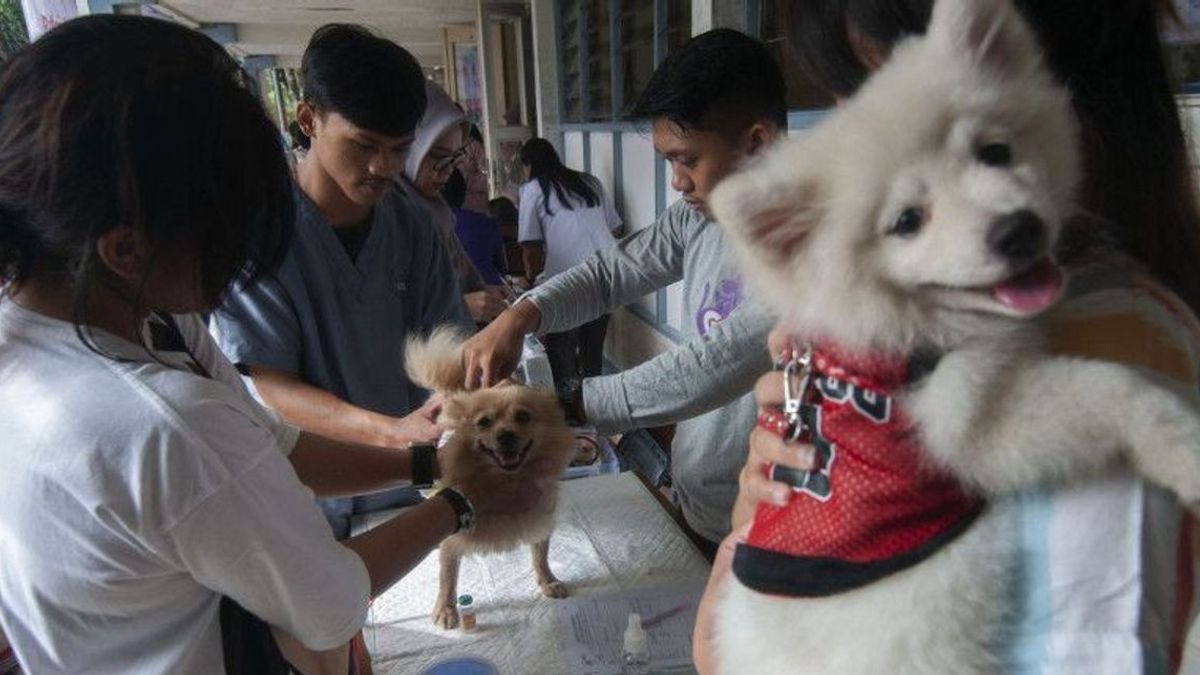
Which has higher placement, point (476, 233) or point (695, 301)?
point (695, 301)

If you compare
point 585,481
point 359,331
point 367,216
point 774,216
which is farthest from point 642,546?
point 774,216

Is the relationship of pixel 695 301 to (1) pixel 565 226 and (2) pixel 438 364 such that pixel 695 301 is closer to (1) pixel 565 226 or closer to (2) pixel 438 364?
(2) pixel 438 364

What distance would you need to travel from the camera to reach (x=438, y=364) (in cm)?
158

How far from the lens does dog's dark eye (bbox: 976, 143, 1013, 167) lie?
667 mm

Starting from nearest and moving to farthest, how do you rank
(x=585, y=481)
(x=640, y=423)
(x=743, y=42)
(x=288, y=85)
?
1. (x=640, y=423)
2. (x=743, y=42)
3. (x=585, y=481)
4. (x=288, y=85)

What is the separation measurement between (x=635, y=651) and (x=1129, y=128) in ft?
3.57

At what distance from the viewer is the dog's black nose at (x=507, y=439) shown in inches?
59.7

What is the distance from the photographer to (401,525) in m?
1.14

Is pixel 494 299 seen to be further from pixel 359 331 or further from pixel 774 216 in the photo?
pixel 774 216

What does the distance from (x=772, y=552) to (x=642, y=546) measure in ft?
3.40

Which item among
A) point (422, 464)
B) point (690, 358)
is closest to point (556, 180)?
point (422, 464)

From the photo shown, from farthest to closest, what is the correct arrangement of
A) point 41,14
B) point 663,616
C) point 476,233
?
point 476,233
point 41,14
point 663,616

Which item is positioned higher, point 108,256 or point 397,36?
point 397,36

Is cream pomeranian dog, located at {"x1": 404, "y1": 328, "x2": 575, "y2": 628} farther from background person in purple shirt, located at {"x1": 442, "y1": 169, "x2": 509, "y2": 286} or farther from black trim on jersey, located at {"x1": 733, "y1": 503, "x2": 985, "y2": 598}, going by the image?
background person in purple shirt, located at {"x1": 442, "y1": 169, "x2": 509, "y2": 286}
